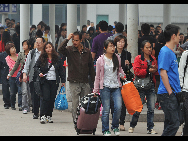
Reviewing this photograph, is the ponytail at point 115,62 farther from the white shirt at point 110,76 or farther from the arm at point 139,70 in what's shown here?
the arm at point 139,70

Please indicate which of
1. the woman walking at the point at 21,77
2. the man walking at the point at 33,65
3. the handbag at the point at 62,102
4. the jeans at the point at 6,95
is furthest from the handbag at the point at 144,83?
the jeans at the point at 6,95

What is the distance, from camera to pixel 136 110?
8.52m

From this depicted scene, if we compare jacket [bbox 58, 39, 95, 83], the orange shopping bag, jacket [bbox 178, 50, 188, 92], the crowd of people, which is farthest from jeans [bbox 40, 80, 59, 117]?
jacket [bbox 178, 50, 188, 92]

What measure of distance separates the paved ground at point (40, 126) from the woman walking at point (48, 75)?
308 millimetres

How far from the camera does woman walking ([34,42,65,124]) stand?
10.2 meters

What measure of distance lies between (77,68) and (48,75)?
54.1 inches

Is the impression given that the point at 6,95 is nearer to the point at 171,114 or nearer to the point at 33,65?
the point at 33,65

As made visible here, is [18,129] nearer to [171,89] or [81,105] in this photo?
[81,105]

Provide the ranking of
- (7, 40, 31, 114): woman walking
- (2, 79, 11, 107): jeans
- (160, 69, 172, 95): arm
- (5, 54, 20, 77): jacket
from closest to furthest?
(160, 69, 172, 95): arm → (7, 40, 31, 114): woman walking → (5, 54, 20, 77): jacket → (2, 79, 11, 107): jeans

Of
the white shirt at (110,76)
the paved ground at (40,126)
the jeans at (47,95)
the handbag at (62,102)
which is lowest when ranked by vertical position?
the paved ground at (40,126)

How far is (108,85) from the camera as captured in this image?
27.4ft

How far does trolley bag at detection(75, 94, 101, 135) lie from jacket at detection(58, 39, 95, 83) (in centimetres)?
77

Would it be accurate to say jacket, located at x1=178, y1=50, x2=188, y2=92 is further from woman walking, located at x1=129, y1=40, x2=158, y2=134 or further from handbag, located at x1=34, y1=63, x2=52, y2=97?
handbag, located at x1=34, y1=63, x2=52, y2=97

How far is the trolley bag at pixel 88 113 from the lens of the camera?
27.2ft
